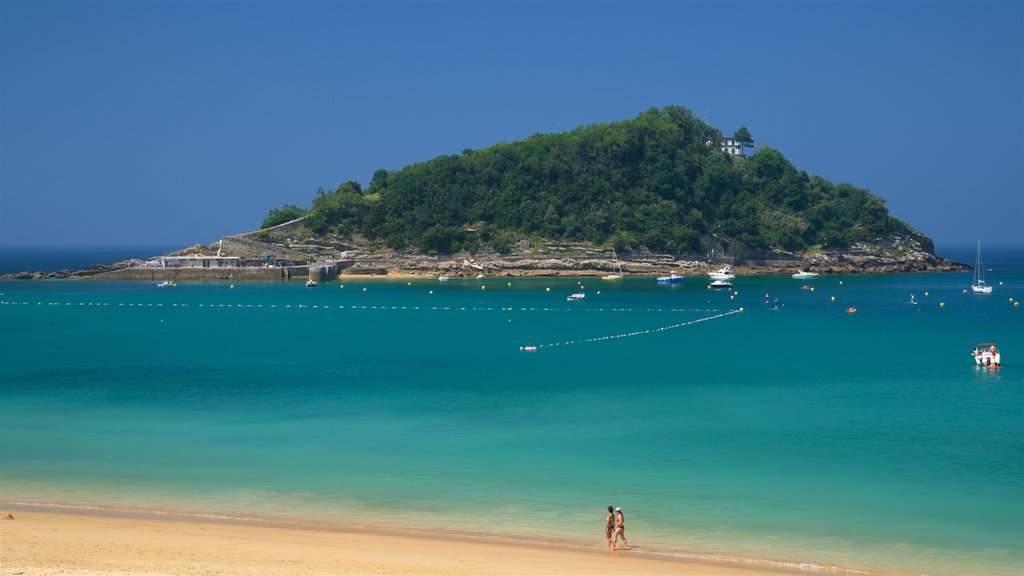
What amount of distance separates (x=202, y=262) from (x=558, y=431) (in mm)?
110957

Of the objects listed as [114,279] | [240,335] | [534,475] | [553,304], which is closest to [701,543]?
[534,475]

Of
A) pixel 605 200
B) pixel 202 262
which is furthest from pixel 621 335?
pixel 202 262

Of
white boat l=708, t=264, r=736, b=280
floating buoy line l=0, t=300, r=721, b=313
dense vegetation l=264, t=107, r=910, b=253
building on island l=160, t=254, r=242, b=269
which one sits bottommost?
floating buoy line l=0, t=300, r=721, b=313

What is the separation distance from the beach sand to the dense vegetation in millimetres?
117685

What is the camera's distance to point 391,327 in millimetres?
71938

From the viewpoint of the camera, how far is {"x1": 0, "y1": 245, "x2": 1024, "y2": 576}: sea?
2459 centimetres

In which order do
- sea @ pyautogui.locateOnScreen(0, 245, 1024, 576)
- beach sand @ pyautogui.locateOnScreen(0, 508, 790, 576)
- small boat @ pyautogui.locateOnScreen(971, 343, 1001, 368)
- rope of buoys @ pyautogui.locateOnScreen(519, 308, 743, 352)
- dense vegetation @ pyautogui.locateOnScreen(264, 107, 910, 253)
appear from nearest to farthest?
beach sand @ pyautogui.locateOnScreen(0, 508, 790, 576), sea @ pyautogui.locateOnScreen(0, 245, 1024, 576), small boat @ pyautogui.locateOnScreen(971, 343, 1001, 368), rope of buoys @ pyautogui.locateOnScreen(519, 308, 743, 352), dense vegetation @ pyautogui.locateOnScreen(264, 107, 910, 253)

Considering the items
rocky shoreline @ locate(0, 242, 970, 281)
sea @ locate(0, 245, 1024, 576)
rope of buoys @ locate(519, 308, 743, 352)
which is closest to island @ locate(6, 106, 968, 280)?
rocky shoreline @ locate(0, 242, 970, 281)

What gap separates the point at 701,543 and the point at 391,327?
50.8m

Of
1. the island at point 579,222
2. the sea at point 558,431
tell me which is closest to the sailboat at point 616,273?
the island at point 579,222

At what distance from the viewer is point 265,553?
20.9 m

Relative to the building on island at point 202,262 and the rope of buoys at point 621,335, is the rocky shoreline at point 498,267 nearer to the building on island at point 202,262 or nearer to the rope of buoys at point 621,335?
the building on island at point 202,262

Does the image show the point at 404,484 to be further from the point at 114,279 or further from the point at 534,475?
the point at 114,279

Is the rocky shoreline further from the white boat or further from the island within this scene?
the white boat
